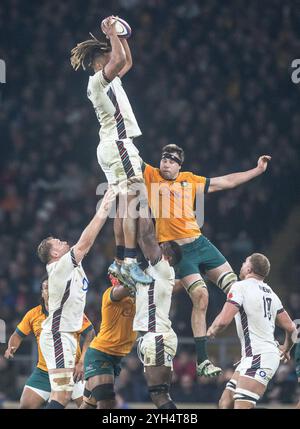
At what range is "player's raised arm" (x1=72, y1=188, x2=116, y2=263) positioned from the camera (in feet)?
36.3

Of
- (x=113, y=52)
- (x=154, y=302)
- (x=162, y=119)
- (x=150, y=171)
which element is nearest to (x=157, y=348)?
(x=154, y=302)

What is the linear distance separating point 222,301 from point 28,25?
7.80 metres

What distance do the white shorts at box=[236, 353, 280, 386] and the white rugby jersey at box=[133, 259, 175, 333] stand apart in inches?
34.0

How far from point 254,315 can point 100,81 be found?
9.19 feet

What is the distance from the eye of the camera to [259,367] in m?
11.2

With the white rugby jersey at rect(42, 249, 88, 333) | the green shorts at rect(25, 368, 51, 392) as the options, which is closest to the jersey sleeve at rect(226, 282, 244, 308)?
the white rugby jersey at rect(42, 249, 88, 333)

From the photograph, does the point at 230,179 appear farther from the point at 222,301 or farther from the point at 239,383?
the point at 222,301

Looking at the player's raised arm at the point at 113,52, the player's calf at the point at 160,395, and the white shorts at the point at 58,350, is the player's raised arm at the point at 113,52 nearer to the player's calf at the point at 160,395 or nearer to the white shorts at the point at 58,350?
the white shorts at the point at 58,350

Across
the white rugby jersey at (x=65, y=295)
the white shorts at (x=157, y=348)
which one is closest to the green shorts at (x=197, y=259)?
the white shorts at (x=157, y=348)

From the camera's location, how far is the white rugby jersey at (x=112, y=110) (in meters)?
11.4

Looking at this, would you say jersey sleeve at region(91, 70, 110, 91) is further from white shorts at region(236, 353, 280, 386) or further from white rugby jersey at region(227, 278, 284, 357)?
white shorts at region(236, 353, 280, 386)

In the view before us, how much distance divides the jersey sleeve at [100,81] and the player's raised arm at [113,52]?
0.18 feet

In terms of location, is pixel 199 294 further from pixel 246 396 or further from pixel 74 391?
pixel 74 391

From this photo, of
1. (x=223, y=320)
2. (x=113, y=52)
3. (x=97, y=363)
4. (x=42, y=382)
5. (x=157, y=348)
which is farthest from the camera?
(x=42, y=382)
